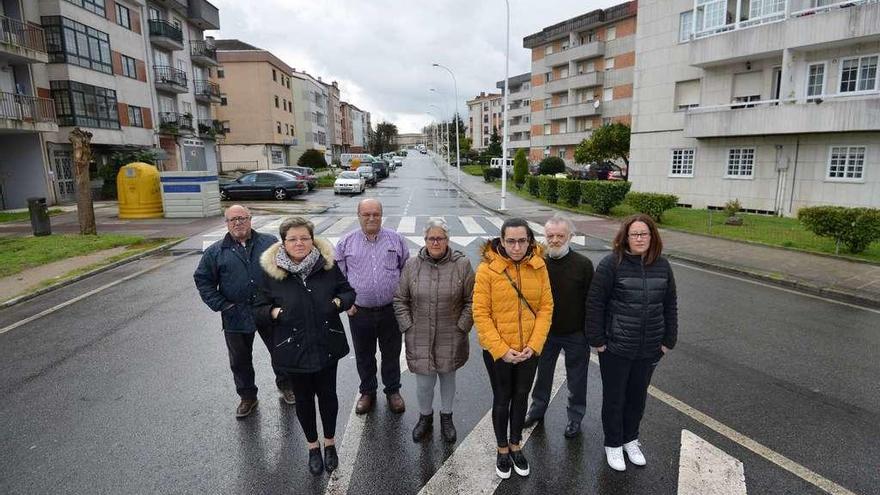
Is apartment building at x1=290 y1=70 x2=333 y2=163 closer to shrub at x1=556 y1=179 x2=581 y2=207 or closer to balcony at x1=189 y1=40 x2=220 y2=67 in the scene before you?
balcony at x1=189 y1=40 x2=220 y2=67

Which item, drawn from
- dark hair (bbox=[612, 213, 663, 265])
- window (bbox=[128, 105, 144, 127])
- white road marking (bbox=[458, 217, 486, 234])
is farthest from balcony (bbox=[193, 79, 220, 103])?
dark hair (bbox=[612, 213, 663, 265])

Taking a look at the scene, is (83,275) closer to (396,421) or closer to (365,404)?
(365,404)

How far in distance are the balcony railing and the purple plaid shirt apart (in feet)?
79.1

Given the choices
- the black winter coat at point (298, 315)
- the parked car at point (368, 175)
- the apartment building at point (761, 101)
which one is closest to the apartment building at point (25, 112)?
the parked car at point (368, 175)

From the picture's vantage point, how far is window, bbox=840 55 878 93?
17.8 meters

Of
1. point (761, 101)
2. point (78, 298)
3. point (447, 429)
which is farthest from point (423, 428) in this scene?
point (761, 101)

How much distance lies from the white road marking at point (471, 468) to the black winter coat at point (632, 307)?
114 cm

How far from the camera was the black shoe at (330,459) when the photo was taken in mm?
3559

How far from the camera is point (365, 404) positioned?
4.38m

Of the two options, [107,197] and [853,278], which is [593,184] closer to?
[853,278]

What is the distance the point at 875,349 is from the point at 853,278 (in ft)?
13.1

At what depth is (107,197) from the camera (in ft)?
83.3

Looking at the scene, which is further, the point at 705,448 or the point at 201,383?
the point at 201,383

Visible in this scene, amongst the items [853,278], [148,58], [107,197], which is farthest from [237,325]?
[148,58]
